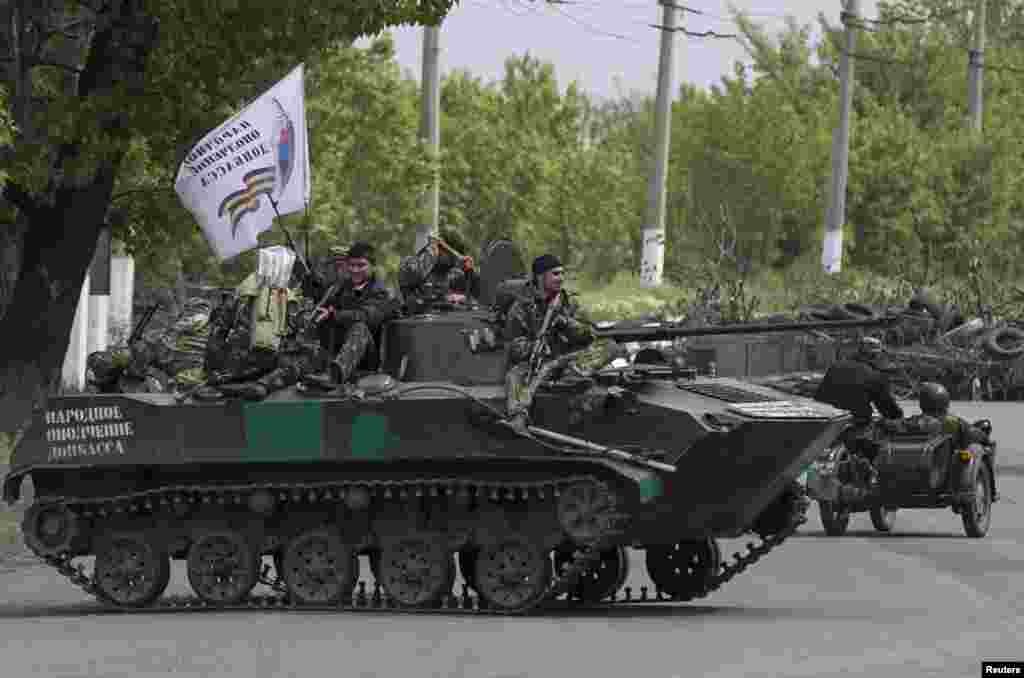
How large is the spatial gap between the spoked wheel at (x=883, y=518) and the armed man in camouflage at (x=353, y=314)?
22.7 feet

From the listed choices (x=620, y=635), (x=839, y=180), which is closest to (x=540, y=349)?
(x=620, y=635)

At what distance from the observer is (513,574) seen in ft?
53.3

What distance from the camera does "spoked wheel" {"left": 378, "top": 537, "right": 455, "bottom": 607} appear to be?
54.0 ft

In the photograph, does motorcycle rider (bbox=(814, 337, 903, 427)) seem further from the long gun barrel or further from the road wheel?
the long gun barrel

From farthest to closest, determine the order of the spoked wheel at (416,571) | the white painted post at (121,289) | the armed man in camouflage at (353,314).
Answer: the white painted post at (121,289), the armed man in camouflage at (353,314), the spoked wheel at (416,571)

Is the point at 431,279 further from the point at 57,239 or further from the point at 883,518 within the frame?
the point at 57,239

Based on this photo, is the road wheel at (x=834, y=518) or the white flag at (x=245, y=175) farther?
the road wheel at (x=834, y=518)

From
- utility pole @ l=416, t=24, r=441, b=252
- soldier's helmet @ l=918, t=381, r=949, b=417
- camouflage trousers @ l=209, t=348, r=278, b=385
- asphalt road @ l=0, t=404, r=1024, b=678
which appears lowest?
asphalt road @ l=0, t=404, r=1024, b=678

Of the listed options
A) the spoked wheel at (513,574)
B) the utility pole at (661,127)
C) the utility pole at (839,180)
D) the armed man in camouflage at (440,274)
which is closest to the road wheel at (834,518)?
the armed man in camouflage at (440,274)

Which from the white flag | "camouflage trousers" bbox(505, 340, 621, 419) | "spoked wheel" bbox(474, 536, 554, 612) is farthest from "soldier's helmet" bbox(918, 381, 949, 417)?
"spoked wheel" bbox(474, 536, 554, 612)

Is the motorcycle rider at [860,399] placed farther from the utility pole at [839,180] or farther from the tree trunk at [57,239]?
the utility pole at [839,180]

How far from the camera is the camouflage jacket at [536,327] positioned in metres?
16.5

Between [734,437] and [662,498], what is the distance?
26.1 inches
